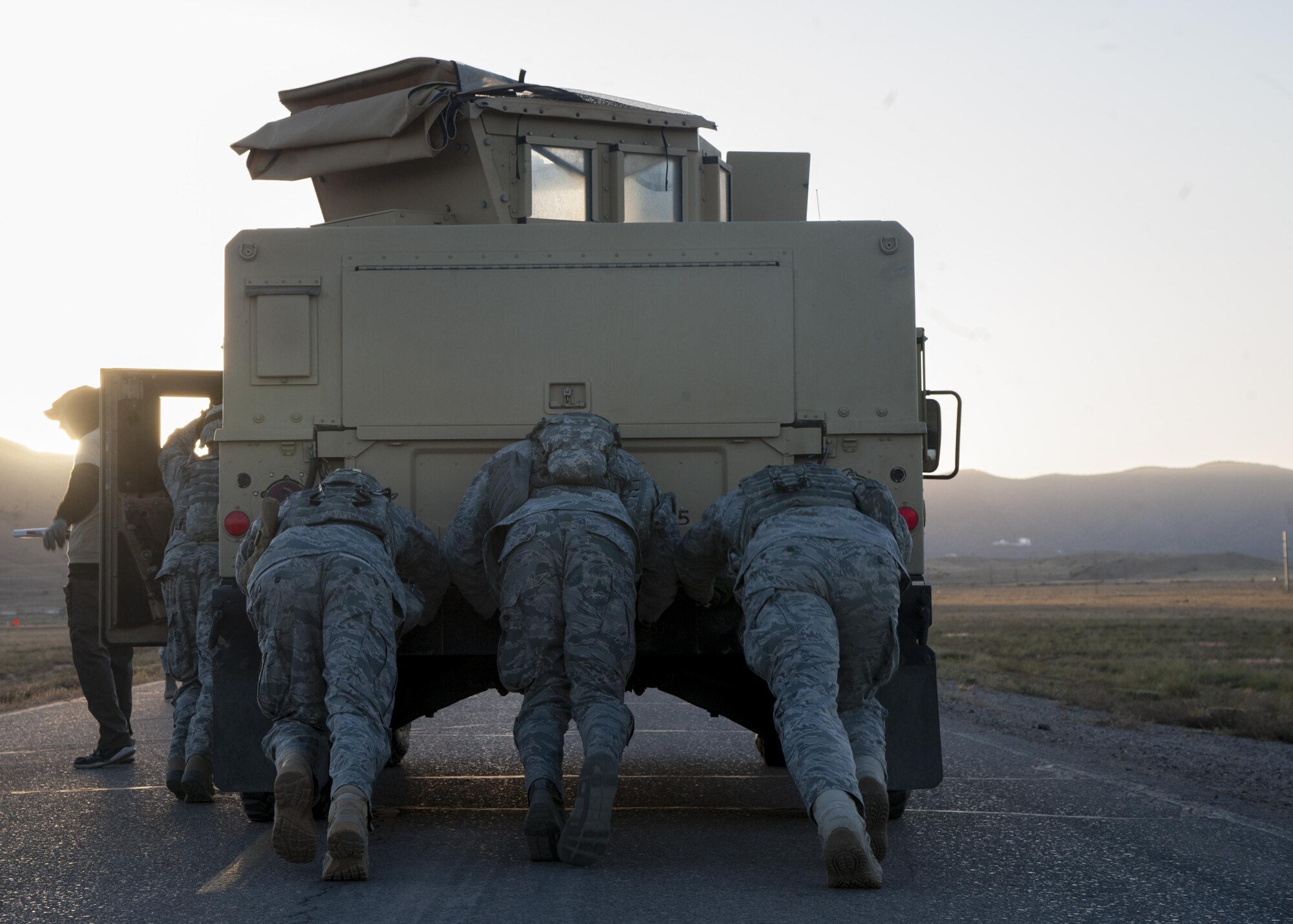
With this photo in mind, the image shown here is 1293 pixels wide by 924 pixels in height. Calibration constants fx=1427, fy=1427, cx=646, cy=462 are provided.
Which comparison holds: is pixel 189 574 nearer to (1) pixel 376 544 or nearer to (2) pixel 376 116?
(1) pixel 376 544

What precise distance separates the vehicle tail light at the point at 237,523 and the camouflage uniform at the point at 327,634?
111cm

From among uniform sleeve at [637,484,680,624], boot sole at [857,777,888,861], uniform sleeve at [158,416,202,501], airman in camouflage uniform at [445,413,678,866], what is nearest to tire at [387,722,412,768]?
uniform sleeve at [158,416,202,501]

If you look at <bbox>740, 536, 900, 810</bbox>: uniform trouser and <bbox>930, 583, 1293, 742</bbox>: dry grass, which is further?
<bbox>930, 583, 1293, 742</bbox>: dry grass

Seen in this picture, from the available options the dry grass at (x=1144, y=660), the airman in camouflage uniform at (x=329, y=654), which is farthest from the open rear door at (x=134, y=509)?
the dry grass at (x=1144, y=660)

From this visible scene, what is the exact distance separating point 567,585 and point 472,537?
630 millimetres

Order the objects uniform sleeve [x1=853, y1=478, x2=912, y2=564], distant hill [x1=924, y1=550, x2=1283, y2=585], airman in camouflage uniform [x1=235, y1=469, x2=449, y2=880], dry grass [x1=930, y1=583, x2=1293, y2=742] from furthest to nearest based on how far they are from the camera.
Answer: distant hill [x1=924, y1=550, x2=1283, y2=585], dry grass [x1=930, y1=583, x2=1293, y2=742], uniform sleeve [x1=853, y1=478, x2=912, y2=564], airman in camouflage uniform [x1=235, y1=469, x2=449, y2=880]

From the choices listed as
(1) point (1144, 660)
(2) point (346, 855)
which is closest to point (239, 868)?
(2) point (346, 855)

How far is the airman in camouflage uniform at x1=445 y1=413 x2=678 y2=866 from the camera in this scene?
17.4ft

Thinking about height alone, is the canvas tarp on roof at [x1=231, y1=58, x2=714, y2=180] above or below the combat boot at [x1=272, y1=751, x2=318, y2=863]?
above

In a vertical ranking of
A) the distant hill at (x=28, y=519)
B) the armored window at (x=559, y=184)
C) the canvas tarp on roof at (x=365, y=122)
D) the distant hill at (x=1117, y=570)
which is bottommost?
the distant hill at (x=1117, y=570)

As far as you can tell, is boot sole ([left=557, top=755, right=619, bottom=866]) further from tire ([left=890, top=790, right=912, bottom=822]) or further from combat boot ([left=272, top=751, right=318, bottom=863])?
tire ([left=890, top=790, right=912, bottom=822])

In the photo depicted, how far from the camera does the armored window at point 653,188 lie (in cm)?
825

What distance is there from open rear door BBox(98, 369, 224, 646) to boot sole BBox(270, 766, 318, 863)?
12.2 feet

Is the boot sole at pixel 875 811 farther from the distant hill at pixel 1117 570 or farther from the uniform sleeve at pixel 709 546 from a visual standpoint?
the distant hill at pixel 1117 570
